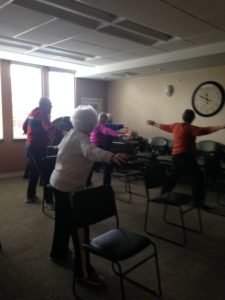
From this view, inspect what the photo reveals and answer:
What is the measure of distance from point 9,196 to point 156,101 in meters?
3.92

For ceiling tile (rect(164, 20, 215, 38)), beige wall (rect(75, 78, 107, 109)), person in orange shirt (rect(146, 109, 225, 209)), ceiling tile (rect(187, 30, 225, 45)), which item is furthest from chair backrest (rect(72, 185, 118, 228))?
beige wall (rect(75, 78, 107, 109))

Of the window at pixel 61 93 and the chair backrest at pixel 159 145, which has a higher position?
the window at pixel 61 93

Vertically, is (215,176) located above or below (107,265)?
above

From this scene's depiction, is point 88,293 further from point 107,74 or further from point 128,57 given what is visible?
point 107,74

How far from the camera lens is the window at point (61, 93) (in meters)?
6.83

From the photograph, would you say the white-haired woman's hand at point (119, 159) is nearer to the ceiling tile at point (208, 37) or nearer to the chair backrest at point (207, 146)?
the ceiling tile at point (208, 37)

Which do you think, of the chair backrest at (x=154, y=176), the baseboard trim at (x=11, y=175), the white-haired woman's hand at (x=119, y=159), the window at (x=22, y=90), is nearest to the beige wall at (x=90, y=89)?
the window at (x=22, y=90)

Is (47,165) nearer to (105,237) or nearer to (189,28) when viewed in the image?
(105,237)

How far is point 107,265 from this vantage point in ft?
8.58

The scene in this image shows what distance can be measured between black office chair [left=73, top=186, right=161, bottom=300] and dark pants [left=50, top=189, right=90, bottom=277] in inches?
5.2

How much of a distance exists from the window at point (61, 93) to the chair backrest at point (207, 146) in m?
3.34

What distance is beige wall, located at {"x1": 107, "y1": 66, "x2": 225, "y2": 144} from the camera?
19.1 ft

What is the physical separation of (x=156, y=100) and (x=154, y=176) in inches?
150

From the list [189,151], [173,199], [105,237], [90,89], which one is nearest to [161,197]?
[173,199]
